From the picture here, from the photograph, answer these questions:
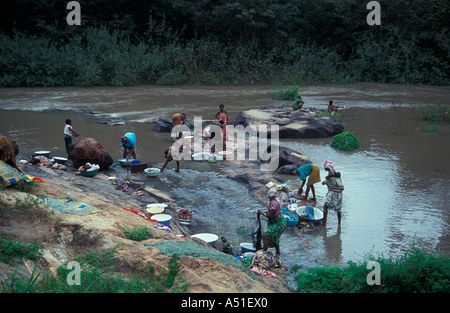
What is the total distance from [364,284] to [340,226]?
275cm

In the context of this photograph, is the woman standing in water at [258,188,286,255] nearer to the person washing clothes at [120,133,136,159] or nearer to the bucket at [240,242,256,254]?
the bucket at [240,242,256,254]

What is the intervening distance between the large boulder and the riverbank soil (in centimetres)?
827

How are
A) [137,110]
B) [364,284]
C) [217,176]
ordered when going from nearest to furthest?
1. [364,284]
2. [217,176]
3. [137,110]

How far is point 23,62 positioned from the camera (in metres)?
25.7

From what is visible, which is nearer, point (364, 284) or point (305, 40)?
point (364, 284)

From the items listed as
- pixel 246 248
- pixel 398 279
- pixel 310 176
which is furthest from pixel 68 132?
pixel 398 279

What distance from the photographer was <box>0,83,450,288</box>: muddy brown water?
25.1 ft

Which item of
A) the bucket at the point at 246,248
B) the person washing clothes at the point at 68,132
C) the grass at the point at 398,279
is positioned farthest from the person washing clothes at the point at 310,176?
the person washing clothes at the point at 68,132

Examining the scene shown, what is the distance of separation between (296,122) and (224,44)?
18.5 m

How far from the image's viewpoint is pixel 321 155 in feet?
41.6

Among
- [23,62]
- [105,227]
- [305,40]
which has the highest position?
[305,40]

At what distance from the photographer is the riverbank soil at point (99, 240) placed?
4801 millimetres
